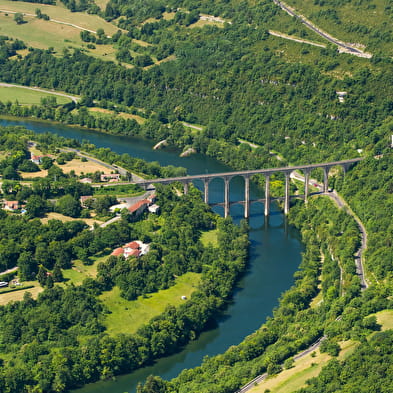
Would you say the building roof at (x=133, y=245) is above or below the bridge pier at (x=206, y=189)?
below

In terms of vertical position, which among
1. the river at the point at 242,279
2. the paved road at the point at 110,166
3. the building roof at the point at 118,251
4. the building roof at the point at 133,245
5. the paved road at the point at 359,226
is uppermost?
the paved road at the point at 110,166

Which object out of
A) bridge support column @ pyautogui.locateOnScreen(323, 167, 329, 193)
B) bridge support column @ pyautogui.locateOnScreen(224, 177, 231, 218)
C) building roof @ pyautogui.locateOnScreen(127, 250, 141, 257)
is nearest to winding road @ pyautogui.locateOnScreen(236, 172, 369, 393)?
bridge support column @ pyautogui.locateOnScreen(323, 167, 329, 193)

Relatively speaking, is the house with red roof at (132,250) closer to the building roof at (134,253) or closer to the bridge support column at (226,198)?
the building roof at (134,253)

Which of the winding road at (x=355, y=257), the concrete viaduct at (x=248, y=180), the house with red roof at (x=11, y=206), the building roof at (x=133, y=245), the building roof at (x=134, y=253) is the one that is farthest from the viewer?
the concrete viaduct at (x=248, y=180)

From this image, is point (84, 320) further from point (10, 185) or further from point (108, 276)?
point (10, 185)

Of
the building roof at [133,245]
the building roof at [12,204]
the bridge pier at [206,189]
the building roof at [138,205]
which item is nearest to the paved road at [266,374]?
the building roof at [133,245]
